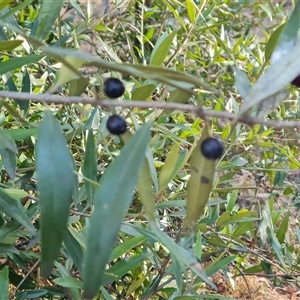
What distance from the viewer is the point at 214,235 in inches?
45.5

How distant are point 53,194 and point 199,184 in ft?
0.57

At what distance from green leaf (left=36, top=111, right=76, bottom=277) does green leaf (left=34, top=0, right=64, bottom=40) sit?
0.41 metres

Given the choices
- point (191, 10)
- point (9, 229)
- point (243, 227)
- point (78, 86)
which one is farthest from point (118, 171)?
point (191, 10)

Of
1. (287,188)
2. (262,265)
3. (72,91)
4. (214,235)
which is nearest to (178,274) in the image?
(214,235)

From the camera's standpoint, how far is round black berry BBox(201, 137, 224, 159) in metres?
0.46

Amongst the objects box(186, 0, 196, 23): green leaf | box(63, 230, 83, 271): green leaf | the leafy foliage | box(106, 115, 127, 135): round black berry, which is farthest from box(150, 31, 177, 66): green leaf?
box(106, 115, 127, 135): round black berry

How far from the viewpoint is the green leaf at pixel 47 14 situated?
2.59ft

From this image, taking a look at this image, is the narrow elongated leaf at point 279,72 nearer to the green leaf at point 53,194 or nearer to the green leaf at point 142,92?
the green leaf at point 53,194

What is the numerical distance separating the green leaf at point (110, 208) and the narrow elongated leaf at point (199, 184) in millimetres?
87

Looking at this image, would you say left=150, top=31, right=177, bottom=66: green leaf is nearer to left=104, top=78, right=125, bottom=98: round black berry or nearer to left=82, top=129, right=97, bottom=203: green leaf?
left=82, top=129, right=97, bottom=203: green leaf

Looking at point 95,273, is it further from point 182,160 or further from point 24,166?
point 24,166

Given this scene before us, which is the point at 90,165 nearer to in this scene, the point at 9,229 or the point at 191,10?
the point at 9,229

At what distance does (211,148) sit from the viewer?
46cm

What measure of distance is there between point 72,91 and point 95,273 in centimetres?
27
